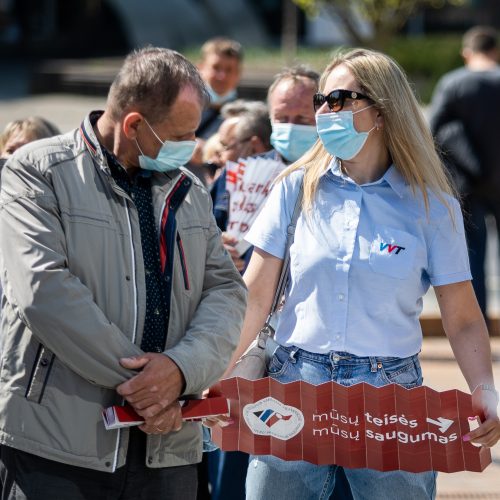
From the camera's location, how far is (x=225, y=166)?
206 inches

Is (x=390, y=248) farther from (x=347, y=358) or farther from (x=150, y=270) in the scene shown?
(x=150, y=270)

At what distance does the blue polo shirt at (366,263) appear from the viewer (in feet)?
12.4

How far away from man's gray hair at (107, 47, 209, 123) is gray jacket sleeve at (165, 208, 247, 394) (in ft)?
1.54

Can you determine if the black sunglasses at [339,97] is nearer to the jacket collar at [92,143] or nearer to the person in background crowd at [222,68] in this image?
the jacket collar at [92,143]

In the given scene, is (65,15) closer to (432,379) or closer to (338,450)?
(432,379)

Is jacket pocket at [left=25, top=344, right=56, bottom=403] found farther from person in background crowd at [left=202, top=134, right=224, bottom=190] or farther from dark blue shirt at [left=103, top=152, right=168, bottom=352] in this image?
person in background crowd at [left=202, top=134, right=224, bottom=190]

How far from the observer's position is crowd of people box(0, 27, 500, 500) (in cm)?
320

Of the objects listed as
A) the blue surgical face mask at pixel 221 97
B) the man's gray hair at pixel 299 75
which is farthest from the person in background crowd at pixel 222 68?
the man's gray hair at pixel 299 75

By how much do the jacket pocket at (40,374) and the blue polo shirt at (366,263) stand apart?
943mm

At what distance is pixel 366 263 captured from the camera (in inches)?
149

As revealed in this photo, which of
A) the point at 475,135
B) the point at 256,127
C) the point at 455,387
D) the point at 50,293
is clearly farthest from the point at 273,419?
the point at 475,135

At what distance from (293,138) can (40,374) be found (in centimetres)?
214

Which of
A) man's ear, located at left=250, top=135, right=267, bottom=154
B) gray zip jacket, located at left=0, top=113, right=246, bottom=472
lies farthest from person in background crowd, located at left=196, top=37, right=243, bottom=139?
gray zip jacket, located at left=0, top=113, right=246, bottom=472

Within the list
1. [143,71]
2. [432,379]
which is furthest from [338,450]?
[432,379]
